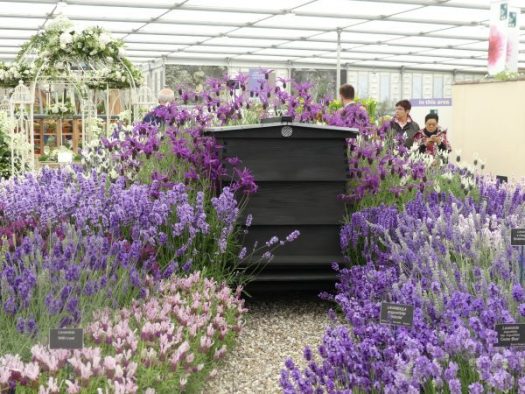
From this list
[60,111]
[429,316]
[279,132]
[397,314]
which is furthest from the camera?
[60,111]

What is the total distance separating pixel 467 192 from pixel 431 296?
2.02 metres

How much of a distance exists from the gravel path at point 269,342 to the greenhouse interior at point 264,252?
0.01 metres

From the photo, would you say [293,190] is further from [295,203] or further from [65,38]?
[65,38]

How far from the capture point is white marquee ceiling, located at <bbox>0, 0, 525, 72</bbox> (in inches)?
489

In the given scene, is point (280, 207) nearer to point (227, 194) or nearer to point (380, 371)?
point (227, 194)

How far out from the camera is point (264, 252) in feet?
13.6

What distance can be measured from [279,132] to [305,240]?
62 cm

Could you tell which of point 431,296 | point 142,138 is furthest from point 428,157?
point 431,296

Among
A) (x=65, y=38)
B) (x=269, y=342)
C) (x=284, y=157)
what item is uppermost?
(x=65, y=38)

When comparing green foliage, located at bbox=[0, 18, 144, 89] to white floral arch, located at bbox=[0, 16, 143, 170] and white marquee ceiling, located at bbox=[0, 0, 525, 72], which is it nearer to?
white floral arch, located at bbox=[0, 16, 143, 170]

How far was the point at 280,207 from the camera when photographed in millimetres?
4137

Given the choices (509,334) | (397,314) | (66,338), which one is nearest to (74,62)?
(66,338)

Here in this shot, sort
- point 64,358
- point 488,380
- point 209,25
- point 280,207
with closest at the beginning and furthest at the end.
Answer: point 488,380, point 64,358, point 280,207, point 209,25

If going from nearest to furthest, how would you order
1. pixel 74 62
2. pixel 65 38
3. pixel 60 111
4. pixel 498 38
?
1. pixel 65 38
2. pixel 74 62
3. pixel 498 38
4. pixel 60 111
